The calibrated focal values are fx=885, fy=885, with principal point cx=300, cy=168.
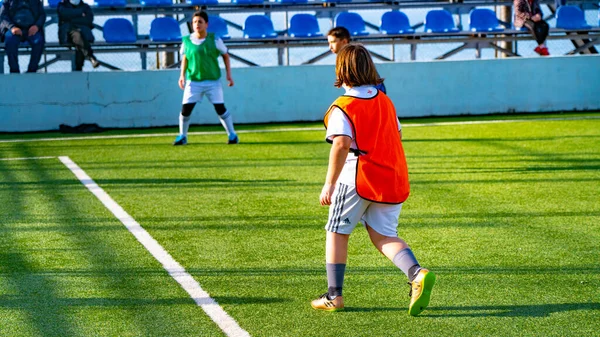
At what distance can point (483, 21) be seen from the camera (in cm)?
1939

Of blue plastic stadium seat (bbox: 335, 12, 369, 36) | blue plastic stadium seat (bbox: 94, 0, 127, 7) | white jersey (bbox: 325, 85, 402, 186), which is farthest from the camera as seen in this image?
blue plastic stadium seat (bbox: 335, 12, 369, 36)

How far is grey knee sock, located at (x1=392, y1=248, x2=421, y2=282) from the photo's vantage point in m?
4.60

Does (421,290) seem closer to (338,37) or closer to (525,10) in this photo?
(338,37)

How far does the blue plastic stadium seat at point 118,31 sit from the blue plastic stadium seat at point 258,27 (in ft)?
7.76

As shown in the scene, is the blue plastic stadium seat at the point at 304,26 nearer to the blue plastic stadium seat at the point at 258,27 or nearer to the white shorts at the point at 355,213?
the blue plastic stadium seat at the point at 258,27

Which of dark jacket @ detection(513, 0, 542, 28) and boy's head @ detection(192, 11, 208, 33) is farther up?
boy's head @ detection(192, 11, 208, 33)

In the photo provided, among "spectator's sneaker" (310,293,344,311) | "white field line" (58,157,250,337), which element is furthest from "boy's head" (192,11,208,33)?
"spectator's sneaker" (310,293,344,311)

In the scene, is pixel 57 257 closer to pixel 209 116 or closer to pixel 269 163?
pixel 269 163

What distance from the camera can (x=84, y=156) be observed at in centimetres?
1234

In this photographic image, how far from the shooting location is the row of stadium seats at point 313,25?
18.1 metres

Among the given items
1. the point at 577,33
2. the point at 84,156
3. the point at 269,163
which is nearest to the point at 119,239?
the point at 269,163

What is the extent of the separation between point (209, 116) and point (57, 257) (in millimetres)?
10941

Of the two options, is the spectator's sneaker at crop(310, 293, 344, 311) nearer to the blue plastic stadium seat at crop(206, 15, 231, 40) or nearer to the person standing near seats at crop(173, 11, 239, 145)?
the person standing near seats at crop(173, 11, 239, 145)

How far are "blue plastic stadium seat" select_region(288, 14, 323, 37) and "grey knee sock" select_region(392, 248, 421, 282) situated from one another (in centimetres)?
1438
